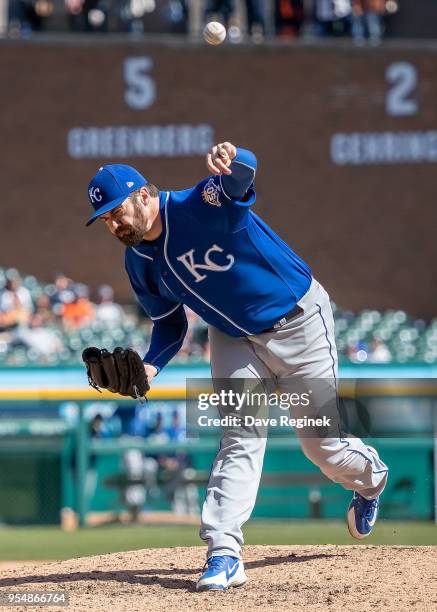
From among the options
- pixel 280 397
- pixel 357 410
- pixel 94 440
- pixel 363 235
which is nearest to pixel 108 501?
pixel 94 440

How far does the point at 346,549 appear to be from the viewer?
5477 millimetres

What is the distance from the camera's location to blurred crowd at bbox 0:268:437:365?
12406 millimetres

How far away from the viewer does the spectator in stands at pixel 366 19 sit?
17.9 metres

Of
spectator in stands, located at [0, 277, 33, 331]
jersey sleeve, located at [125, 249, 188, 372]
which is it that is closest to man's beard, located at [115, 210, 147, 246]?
jersey sleeve, located at [125, 249, 188, 372]

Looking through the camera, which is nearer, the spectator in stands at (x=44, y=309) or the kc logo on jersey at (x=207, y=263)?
the kc logo on jersey at (x=207, y=263)

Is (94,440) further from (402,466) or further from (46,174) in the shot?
(46,174)

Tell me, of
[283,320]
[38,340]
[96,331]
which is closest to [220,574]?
[283,320]

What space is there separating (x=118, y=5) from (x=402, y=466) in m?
10.7

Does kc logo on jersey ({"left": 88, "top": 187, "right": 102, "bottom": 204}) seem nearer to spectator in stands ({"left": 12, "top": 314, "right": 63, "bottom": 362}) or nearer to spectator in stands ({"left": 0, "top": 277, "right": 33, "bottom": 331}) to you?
spectator in stands ({"left": 12, "top": 314, "right": 63, "bottom": 362})

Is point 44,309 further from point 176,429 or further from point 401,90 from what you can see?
point 401,90

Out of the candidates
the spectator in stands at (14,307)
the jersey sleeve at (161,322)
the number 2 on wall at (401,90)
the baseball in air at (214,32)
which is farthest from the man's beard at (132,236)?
the number 2 on wall at (401,90)

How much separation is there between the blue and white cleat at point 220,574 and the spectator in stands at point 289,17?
14574 mm

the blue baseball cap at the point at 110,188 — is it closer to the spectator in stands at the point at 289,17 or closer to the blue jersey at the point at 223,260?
the blue jersey at the point at 223,260

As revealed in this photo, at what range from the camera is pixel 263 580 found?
471 cm
